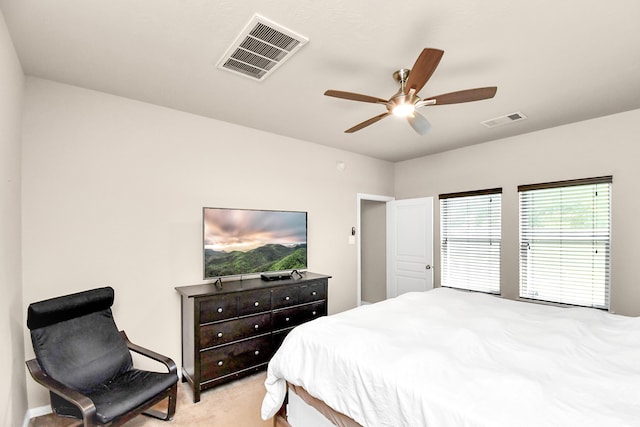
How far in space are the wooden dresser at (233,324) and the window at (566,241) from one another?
9.57 feet

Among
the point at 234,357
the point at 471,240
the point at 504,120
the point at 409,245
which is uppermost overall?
Answer: the point at 504,120

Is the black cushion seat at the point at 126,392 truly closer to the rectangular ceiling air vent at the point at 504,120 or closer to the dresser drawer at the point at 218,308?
the dresser drawer at the point at 218,308

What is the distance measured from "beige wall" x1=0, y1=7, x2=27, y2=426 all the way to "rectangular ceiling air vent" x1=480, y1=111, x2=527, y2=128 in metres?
4.12

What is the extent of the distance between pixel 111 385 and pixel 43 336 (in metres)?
0.58

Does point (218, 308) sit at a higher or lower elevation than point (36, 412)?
higher

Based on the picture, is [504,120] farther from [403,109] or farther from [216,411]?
[216,411]

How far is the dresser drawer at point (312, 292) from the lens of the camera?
3.47 metres

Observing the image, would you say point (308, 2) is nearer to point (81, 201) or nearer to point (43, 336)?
point (81, 201)

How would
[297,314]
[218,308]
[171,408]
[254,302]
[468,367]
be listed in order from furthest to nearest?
[297,314]
[254,302]
[218,308]
[171,408]
[468,367]

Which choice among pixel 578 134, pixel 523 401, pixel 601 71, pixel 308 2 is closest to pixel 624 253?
pixel 578 134

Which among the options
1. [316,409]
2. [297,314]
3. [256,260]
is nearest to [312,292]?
[297,314]

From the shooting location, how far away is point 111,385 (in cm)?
222

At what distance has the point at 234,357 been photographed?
2908 millimetres

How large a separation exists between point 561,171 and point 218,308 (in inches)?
162
